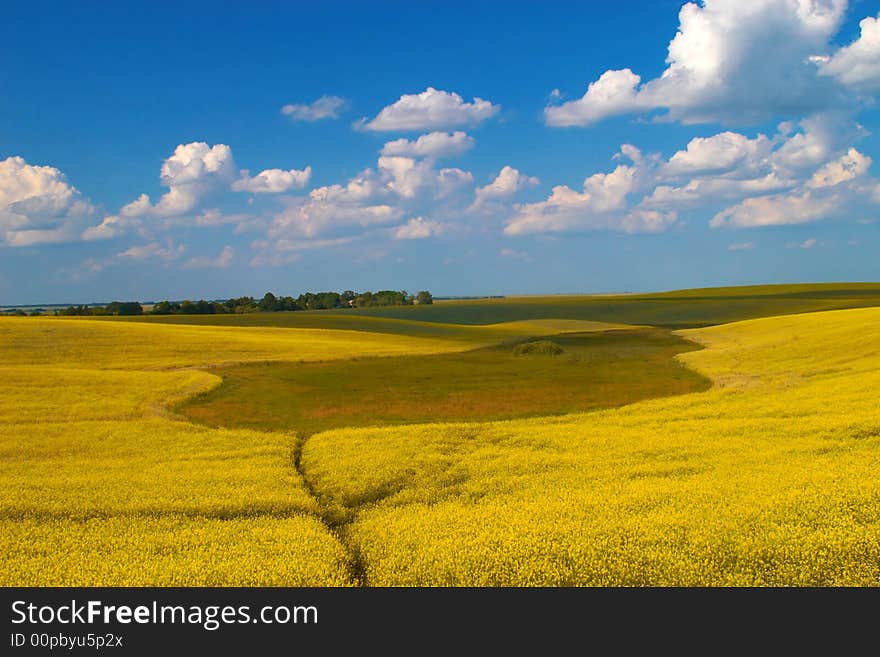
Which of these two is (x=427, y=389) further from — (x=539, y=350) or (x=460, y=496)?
(x=539, y=350)

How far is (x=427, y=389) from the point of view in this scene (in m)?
36.7

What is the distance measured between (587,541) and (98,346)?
2001 inches

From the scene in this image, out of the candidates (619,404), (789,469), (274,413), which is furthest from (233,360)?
(789,469)

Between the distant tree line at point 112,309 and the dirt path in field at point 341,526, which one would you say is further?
the distant tree line at point 112,309

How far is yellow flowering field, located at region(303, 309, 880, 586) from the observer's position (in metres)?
10.3

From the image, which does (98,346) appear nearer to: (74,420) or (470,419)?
(74,420)

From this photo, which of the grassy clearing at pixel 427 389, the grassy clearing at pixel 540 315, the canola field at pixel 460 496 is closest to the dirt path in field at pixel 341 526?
the canola field at pixel 460 496

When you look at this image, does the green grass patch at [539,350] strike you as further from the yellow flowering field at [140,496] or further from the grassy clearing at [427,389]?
the yellow flowering field at [140,496]

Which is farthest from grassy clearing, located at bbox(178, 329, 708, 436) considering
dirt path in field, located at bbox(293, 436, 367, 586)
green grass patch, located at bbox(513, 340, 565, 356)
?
dirt path in field, located at bbox(293, 436, 367, 586)

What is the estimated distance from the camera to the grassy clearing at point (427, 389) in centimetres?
2878

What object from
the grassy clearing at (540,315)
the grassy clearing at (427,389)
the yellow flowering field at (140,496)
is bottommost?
the grassy clearing at (427,389)

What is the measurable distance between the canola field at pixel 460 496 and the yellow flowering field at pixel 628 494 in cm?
6

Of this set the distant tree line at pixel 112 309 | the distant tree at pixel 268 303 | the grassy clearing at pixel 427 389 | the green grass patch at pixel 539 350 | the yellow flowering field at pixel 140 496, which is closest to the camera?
the yellow flowering field at pixel 140 496

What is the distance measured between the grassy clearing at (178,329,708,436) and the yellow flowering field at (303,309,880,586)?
4.63 metres
